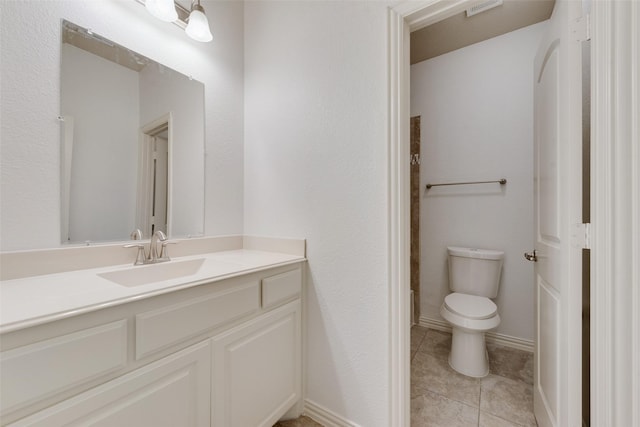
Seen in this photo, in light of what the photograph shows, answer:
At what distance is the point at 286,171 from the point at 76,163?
0.92 metres

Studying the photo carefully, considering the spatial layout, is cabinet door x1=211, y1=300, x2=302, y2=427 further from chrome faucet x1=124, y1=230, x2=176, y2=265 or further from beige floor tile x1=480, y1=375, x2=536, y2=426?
beige floor tile x1=480, y1=375, x2=536, y2=426

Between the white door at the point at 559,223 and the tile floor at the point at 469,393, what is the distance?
6.6 inches

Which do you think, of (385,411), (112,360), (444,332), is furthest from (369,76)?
(444,332)

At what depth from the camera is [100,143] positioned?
1131 mm

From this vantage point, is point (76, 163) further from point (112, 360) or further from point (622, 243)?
point (622, 243)

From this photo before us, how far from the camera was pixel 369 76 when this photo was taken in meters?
1.21

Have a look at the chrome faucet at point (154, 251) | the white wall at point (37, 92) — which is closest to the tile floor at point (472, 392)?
the chrome faucet at point (154, 251)

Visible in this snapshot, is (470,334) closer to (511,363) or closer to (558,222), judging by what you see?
(511,363)

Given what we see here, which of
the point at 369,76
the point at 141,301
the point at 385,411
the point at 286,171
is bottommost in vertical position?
the point at 385,411

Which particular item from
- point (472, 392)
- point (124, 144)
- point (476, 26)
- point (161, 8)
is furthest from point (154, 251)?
point (476, 26)

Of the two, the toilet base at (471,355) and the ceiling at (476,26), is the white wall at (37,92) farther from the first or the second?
the toilet base at (471,355)

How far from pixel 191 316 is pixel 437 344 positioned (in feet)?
6.54

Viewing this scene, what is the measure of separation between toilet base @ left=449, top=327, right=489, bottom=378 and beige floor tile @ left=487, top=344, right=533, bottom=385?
120 mm

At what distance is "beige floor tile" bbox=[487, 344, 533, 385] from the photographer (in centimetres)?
170
